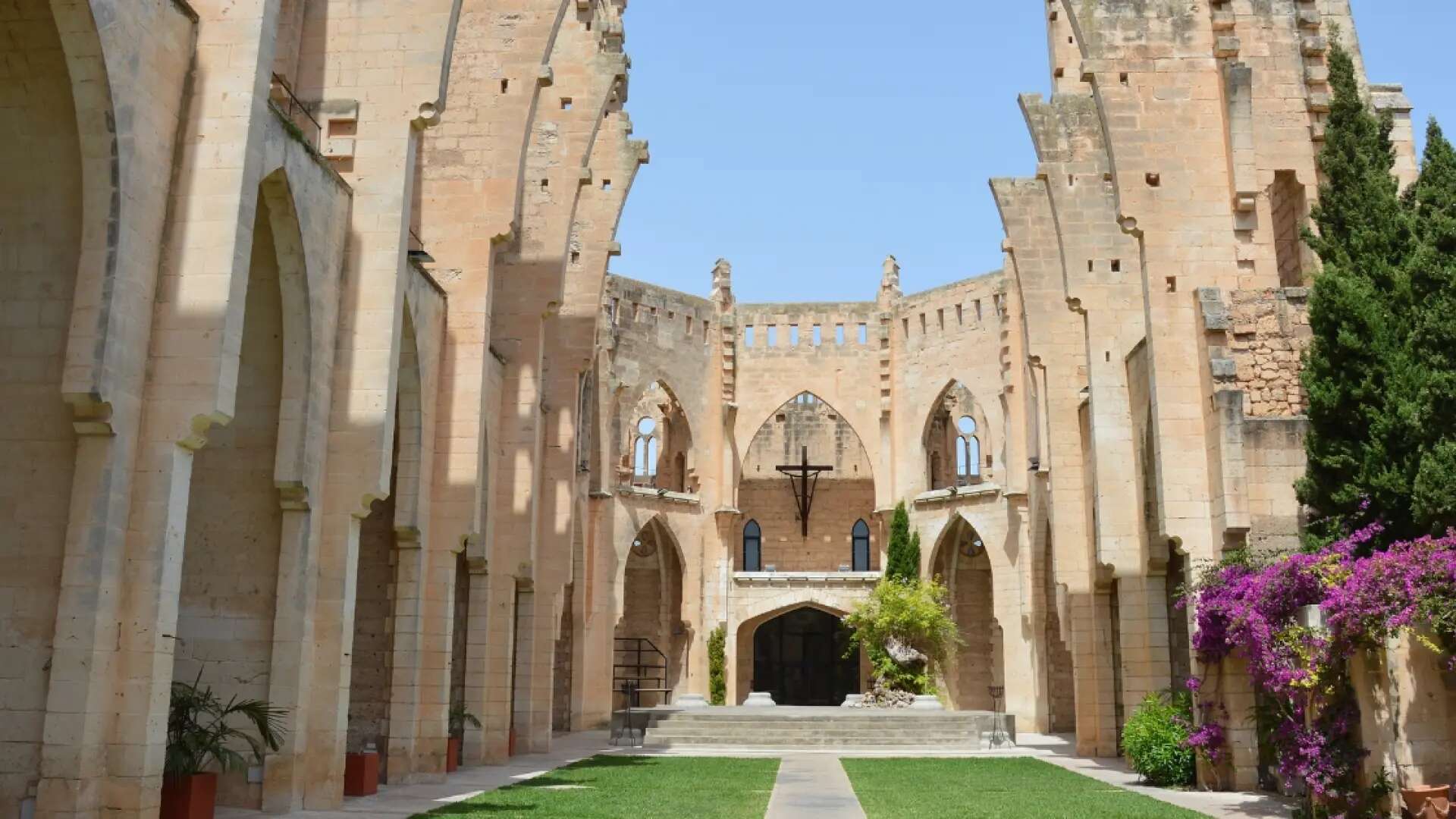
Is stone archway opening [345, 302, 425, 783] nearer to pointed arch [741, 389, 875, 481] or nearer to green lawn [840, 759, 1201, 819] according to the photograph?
green lawn [840, 759, 1201, 819]

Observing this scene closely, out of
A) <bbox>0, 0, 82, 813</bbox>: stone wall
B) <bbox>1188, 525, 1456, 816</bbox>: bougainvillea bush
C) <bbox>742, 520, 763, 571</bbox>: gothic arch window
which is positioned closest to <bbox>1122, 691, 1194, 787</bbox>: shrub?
<bbox>1188, 525, 1456, 816</bbox>: bougainvillea bush

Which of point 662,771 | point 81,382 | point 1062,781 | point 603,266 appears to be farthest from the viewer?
point 603,266

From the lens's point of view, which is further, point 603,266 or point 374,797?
point 603,266

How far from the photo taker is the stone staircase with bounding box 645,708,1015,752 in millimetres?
26891

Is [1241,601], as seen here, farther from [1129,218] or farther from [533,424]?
[533,424]

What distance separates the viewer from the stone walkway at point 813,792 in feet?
43.1

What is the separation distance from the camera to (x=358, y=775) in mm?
14859

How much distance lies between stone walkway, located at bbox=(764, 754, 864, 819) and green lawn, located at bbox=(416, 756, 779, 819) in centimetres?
20

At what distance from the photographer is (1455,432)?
42.1 feet

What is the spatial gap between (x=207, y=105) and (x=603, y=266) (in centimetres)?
1676

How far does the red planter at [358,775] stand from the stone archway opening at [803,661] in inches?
1145

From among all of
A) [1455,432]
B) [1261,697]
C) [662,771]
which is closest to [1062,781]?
[1261,697]

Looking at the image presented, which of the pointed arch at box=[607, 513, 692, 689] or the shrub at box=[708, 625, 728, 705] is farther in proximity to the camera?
the pointed arch at box=[607, 513, 692, 689]

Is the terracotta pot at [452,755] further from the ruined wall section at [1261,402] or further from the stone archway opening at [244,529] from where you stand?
the ruined wall section at [1261,402]
